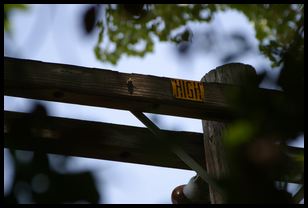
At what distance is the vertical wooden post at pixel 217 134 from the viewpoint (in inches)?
132

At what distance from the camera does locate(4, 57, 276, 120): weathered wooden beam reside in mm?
3293

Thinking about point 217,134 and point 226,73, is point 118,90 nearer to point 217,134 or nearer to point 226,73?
point 217,134

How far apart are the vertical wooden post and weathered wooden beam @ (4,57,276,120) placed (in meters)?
0.08

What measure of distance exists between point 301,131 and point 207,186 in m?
2.01

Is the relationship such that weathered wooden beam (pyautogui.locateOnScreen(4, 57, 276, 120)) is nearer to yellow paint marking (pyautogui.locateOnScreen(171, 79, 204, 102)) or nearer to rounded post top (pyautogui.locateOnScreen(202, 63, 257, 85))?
yellow paint marking (pyautogui.locateOnScreen(171, 79, 204, 102))

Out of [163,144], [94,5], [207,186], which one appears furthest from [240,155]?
[207,186]

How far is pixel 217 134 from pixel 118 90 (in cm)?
61

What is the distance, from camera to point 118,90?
3385 mm

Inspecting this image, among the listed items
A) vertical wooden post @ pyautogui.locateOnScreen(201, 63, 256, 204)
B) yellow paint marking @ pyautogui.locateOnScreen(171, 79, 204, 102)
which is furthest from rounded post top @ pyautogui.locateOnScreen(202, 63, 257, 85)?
yellow paint marking @ pyautogui.locateOnScreen(171, 79, 204, 102)

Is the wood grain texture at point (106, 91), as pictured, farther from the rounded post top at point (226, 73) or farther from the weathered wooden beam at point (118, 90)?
the rounded post top at point (226, 73)

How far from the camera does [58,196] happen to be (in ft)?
5.37

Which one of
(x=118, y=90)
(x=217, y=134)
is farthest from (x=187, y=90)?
(x=118, y=90)

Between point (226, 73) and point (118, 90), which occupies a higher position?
point (226, 73)

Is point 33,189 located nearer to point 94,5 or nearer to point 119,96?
point 94,5
